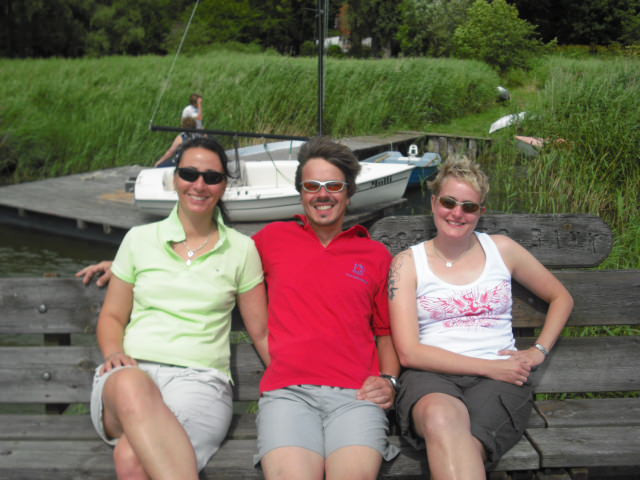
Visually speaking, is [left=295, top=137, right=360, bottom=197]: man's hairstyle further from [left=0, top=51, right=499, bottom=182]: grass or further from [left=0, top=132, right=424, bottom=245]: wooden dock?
[left=0, top=51, right=499, bottom=182]: grass

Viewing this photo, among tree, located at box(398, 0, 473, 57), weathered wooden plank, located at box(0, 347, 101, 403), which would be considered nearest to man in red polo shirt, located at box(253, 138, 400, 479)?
weathered wooden plank, located at box(0, 347, 101, 403)

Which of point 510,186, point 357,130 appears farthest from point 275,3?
point 510,186

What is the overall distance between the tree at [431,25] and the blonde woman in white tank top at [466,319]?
33.6 meters

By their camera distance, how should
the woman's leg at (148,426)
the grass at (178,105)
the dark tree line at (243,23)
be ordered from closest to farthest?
the woman's leg at (148,426)
the grass at (178,105)
the dark tree line at (243,23)

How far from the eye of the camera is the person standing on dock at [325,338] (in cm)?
207

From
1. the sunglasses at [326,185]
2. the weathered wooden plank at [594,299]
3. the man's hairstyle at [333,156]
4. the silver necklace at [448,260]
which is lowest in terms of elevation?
the weathered wooden plank at [594,299]

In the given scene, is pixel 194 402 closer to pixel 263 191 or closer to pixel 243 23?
pixel 263 191

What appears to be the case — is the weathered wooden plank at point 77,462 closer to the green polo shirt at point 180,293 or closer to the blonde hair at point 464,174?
the green polo shirt at point 180,293

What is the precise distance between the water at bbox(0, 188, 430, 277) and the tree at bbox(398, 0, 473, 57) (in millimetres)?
27906

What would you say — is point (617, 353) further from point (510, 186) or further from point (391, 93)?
point (391, 93)

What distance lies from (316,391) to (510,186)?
11.7 feet

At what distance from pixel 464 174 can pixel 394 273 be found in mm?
458

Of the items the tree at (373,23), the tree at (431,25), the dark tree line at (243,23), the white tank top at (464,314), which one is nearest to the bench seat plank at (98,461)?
the white tank top at (464,314)

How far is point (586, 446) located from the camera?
2268mm
